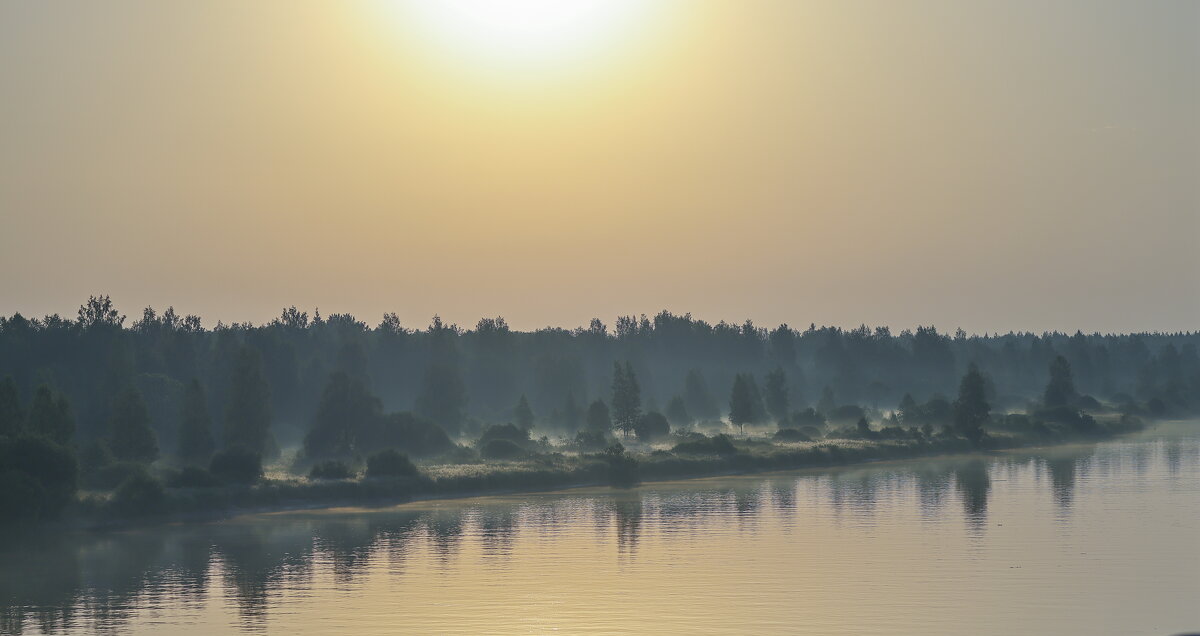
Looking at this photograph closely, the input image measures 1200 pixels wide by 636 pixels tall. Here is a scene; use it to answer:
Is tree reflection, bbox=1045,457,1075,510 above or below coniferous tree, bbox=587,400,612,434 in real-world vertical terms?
below

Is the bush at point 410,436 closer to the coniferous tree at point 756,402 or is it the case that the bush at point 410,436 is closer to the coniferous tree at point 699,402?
the coniferous tree at point 756,402

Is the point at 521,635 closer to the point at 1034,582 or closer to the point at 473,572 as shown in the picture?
the point at 473,572

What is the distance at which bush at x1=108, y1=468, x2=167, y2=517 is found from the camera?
8050 centimetres

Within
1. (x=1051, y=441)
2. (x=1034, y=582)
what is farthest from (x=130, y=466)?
(x=1051, y=441)

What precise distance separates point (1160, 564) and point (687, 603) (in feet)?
81.2

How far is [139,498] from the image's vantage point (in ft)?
266

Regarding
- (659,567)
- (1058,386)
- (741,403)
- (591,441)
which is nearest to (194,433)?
(591,441)

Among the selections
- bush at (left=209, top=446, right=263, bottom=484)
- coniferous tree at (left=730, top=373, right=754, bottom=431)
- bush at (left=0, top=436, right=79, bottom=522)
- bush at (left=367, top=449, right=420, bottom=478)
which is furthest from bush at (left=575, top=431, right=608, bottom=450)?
bush at (left=0, top=436, right=79, bottom=522)

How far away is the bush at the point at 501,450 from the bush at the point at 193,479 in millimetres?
34544

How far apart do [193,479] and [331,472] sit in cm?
1196

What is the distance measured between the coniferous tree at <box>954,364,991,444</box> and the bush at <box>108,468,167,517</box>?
100143mm

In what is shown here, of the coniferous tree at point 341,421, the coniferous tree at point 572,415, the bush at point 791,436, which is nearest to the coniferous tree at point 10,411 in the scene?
the coniferous tree at point 341,421

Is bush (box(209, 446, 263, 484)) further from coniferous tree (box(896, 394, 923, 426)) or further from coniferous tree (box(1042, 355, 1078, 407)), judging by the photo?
coniferous tree (box(1042, 355, 1078, 407))

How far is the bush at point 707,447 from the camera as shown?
4855 inches
